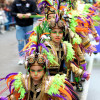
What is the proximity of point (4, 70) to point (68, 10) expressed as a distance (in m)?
2.41

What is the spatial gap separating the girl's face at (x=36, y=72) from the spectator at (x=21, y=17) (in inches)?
159

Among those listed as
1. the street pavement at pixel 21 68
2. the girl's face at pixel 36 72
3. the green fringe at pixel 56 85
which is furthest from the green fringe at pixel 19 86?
the street pavement at pixel 21 68

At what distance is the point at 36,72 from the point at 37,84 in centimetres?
21

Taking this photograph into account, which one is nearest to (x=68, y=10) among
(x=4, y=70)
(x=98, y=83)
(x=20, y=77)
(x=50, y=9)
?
(x=50, y=9)

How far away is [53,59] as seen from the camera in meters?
4.23

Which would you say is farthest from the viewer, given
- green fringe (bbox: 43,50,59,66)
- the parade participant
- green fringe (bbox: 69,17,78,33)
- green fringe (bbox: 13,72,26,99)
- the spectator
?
the spectator

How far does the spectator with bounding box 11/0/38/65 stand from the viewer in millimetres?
7332

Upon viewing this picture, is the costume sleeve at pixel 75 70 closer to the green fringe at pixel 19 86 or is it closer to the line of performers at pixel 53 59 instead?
the line of performers at pixel 53 59

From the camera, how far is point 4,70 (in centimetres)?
694

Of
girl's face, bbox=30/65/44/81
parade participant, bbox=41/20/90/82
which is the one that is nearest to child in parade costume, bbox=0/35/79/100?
girl's face, bbox=30/65/44/81

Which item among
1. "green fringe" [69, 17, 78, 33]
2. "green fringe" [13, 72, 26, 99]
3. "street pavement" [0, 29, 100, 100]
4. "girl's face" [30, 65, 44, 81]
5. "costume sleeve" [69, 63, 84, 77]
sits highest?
"green fringe" [69, 17, 78, 33]

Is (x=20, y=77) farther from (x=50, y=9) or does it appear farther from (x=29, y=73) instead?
(x=50, y=9)

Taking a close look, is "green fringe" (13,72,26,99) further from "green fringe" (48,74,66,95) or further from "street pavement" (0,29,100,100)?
"street pavement" (0,29,100,100)

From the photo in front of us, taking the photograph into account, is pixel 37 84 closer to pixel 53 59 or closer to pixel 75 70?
pixel 53 59
